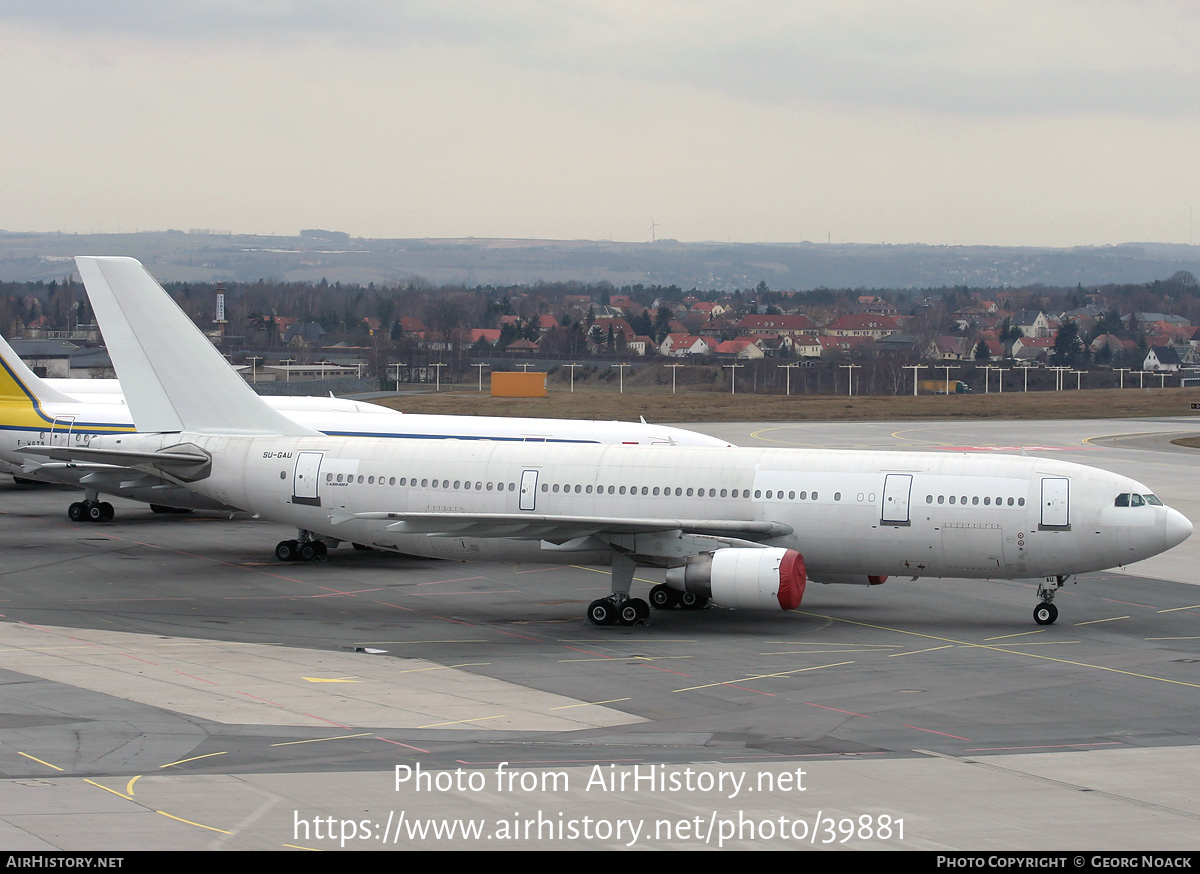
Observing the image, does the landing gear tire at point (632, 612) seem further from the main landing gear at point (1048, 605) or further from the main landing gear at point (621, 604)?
the main landing gear at point (1048, 605)

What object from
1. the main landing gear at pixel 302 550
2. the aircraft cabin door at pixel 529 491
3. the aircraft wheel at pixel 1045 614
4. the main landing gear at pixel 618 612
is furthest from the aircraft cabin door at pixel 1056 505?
the main landing gear at pixel 302 550

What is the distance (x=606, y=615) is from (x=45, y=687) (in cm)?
1425

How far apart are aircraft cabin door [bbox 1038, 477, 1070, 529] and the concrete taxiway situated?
291cm

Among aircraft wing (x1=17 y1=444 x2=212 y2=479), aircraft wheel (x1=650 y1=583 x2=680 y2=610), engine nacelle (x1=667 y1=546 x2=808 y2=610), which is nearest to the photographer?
engine nacelle (x1=667 y1=546 x2=808 y2=610)

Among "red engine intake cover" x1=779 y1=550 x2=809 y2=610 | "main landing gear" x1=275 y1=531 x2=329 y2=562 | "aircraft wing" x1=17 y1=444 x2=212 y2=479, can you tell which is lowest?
"main landing gear" x1=275 y1=531 x2=329 y2=562

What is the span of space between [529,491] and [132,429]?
76.4ft

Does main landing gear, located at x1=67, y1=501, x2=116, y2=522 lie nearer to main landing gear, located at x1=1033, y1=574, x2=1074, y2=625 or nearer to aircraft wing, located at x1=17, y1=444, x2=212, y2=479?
aircraft wing, located at x1=17, y1=444, x2=212, y2=479

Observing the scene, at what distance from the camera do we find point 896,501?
118 ft

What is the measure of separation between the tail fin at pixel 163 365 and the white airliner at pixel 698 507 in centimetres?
99

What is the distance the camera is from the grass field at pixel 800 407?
119m

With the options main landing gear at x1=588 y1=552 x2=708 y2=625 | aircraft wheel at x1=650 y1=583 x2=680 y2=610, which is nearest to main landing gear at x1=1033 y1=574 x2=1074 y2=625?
main landing gear at x1=588 y1=552 x2=708 y2=625

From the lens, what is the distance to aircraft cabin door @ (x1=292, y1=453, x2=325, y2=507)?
40.6 m

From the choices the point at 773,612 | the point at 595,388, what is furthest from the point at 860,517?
the point at 595,388
